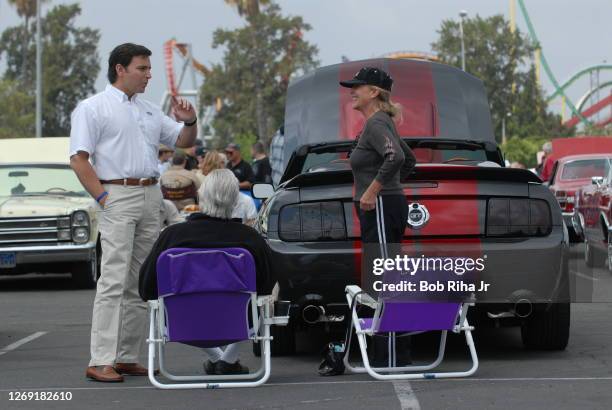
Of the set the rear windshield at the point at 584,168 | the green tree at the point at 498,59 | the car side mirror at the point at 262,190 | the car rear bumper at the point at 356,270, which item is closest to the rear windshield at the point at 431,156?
the car side mirror at the point at 262,190

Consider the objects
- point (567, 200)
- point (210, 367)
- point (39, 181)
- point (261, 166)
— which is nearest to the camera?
point (210, 367)

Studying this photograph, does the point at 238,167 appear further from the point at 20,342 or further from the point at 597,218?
the point at 20,342

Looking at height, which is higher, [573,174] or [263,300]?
[573,174]

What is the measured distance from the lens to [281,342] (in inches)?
376

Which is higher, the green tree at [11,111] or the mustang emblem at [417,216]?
the green tree at [11,111]

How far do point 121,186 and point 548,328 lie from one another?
2.85 meters

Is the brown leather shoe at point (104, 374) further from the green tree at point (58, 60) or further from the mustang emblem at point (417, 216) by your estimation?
the green tree at point (58, 60)

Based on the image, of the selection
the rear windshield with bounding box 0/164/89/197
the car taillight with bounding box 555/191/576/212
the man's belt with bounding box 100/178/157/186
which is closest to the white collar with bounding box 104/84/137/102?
the man's belt with bounding box 100/178/157/186

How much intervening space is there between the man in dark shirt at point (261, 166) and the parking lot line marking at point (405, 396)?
40.1 feet

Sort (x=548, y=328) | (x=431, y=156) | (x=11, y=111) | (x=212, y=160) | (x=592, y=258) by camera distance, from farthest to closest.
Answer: (x=11, y=111), (x=592, y=258), (x=212, y=160), (x=431, y=156), (x=548, y=328)

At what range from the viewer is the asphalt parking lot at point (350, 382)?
24.5 feet

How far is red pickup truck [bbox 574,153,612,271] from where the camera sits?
17.4 meters

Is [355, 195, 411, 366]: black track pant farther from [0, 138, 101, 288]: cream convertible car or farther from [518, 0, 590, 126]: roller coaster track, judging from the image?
[518, 0, 590, 126]: roller coaster track

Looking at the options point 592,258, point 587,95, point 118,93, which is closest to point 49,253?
point 592,258
